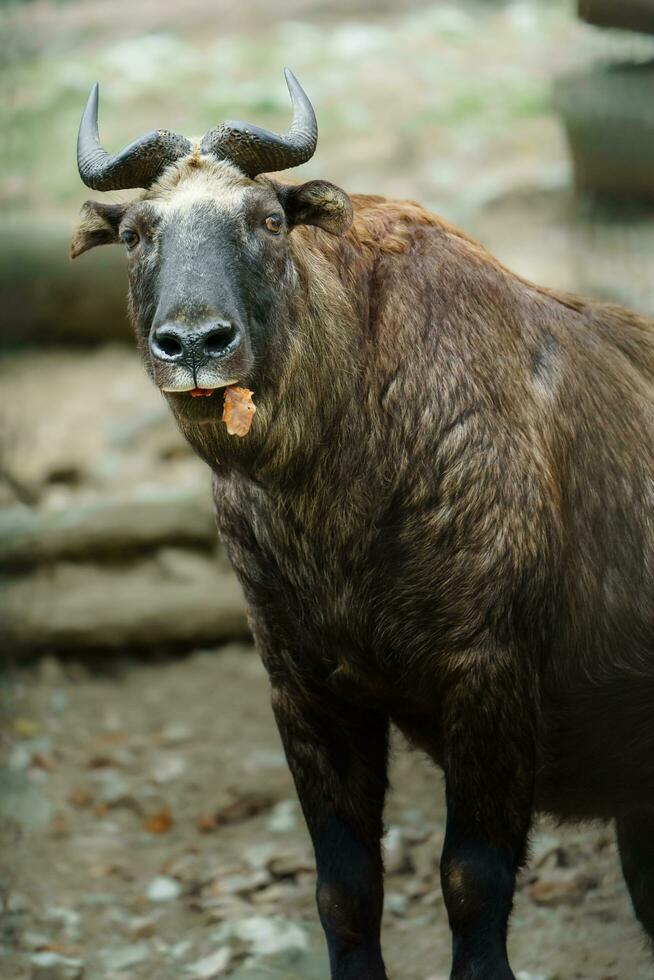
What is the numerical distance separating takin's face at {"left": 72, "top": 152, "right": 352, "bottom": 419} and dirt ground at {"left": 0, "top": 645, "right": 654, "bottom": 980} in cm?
312

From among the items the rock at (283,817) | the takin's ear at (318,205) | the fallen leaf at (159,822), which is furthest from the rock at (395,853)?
the takin's ear at (318,205)

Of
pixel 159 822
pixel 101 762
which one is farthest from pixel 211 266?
pixel 101 762

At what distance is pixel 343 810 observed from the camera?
5113 mm

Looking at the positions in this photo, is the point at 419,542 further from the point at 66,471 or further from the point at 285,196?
the point at 66,471

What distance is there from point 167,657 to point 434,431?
5.20 m

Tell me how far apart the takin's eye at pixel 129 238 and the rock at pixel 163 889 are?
3.71 meters

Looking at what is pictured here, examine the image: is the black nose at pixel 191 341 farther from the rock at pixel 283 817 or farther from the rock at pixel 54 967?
the rock at pixel 283 817

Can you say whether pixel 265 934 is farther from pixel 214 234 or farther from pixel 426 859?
pixel 214 234

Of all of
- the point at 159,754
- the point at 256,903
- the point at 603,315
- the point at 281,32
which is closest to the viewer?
the point at 603,315

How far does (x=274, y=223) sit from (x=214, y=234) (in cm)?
27

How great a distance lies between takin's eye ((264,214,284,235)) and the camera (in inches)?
179

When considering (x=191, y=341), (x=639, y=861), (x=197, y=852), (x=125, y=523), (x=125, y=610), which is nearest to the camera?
(x=191, y=341)

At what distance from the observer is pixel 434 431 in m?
4.73

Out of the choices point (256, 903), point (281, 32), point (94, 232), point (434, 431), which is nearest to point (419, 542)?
point (434, 431)
